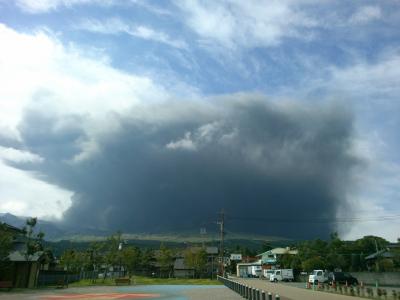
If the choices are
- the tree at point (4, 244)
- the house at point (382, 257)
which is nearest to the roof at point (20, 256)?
the tree at point (4, 244)

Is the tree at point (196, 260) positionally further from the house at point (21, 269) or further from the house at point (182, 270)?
the house at point (21, 269)

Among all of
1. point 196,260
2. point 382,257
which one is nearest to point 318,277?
point 382,257

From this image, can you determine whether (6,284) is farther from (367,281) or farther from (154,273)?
(154,273)

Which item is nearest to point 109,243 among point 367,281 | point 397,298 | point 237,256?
point 367,281

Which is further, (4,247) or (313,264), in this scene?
(313,264)

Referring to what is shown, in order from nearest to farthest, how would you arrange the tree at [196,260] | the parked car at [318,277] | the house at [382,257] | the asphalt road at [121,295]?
the asphalt road at [121,295]
the parked car at [318,277]
the house at [382,257]
the tree at [196,260]

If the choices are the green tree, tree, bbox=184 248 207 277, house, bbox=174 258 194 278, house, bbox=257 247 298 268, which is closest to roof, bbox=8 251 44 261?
the green tree

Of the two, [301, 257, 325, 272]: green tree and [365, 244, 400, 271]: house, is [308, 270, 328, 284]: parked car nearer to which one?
[365, 244, 400, 271]: house

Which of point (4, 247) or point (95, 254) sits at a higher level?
point (95, 254)

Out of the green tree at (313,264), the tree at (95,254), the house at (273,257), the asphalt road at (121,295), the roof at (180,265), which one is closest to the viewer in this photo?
the asphalt road at (121,295)

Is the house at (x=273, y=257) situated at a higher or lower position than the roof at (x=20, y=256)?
higher

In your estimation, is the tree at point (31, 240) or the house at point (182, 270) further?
the house at point (182, 270)

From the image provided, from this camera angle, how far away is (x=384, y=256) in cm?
7262

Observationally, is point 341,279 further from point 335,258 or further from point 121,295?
point 335,258
